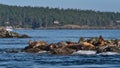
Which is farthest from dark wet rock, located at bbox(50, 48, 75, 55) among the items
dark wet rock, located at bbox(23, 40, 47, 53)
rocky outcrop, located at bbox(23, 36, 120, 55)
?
dark wet rock, located at bbox(23, 40, 47, 53)

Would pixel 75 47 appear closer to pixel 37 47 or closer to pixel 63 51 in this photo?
pixel 63 51

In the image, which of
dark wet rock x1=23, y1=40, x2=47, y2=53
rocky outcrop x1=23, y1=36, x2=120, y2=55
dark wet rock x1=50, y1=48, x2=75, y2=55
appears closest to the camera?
rocky outcrop x1=23, y1=36, x2=120, y2=55

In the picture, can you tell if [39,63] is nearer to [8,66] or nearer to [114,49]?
[8,66]

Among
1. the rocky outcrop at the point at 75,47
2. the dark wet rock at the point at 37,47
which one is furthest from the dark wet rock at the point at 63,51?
the dark wet rock at the point at 37,47

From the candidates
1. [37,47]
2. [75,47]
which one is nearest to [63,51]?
[75,47]

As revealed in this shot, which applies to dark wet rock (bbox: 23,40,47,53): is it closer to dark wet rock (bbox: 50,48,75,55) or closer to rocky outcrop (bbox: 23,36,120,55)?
rocky outcrop (bbox: 23,36,120,55)

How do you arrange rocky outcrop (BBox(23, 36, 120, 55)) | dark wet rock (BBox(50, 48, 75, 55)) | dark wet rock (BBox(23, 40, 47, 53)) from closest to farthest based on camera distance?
rocky outcrop (BBox(23, 36, 120, 55)), dark wet rock (BBox(50, 48, 75, 55)), dark wet rock (BBox(23, 40, 47, 53))

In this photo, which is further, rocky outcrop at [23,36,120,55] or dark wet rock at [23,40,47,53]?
dark wet rock at [23,40,47,53]

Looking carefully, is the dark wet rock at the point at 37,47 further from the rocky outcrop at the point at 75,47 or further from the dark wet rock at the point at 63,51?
the dark wet rock at the point at 63,51

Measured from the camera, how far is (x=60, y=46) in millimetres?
71312

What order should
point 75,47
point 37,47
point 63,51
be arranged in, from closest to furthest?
point 63,51 < point 75,47 < point 37,47

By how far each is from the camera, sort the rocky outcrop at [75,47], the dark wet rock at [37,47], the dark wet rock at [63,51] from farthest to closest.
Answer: the dark wet rock at [37,47] → the dark wet rock at [63,51] → the rocky outcrop at [75,47]

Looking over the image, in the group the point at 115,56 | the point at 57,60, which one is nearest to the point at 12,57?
the point at 57,60

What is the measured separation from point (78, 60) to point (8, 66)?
30.3ft
